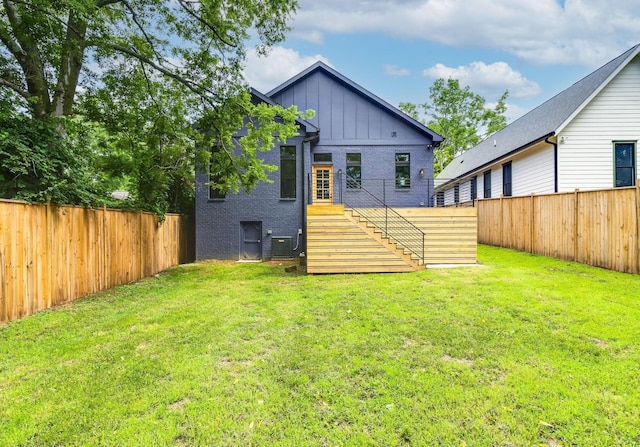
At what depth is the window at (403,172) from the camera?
1337cm

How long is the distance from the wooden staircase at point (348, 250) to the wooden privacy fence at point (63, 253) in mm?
4667

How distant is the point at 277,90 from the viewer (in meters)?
13.4

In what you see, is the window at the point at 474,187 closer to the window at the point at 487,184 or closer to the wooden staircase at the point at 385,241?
the window at the point at 487,184

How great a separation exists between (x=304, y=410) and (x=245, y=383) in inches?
28.8

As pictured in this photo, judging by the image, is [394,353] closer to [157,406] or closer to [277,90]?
[157,406]

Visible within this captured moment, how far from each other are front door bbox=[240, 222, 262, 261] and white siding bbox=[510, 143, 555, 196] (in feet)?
35.0

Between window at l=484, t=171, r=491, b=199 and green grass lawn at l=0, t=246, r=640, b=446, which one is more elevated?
window at l=484, t=171, r=491, b=199

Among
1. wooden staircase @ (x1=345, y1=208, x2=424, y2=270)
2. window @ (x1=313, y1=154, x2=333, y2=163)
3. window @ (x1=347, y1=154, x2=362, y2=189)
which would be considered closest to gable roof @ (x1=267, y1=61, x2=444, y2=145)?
window @ (x1=347, y1=154, x2=362, y2=189)

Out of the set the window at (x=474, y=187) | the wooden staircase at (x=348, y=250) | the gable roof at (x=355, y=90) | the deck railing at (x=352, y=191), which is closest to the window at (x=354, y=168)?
the deck railing at (x=352, y=191)

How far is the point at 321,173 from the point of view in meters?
13.4

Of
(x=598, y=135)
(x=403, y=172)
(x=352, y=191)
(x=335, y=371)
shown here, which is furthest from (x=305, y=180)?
(x=598, y=135)

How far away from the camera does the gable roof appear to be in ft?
43.4

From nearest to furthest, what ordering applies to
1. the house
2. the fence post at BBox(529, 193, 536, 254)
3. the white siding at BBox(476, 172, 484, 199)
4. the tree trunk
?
1. the tree trunk
2. the fence post at BBox(529, 193, 536, 254)
3. the house
4. the white siding at BBox(476, 172, 484, 199)

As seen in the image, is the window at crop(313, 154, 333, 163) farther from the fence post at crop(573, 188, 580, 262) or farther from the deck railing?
the fence post at crop(573, 188, 580, 262)
